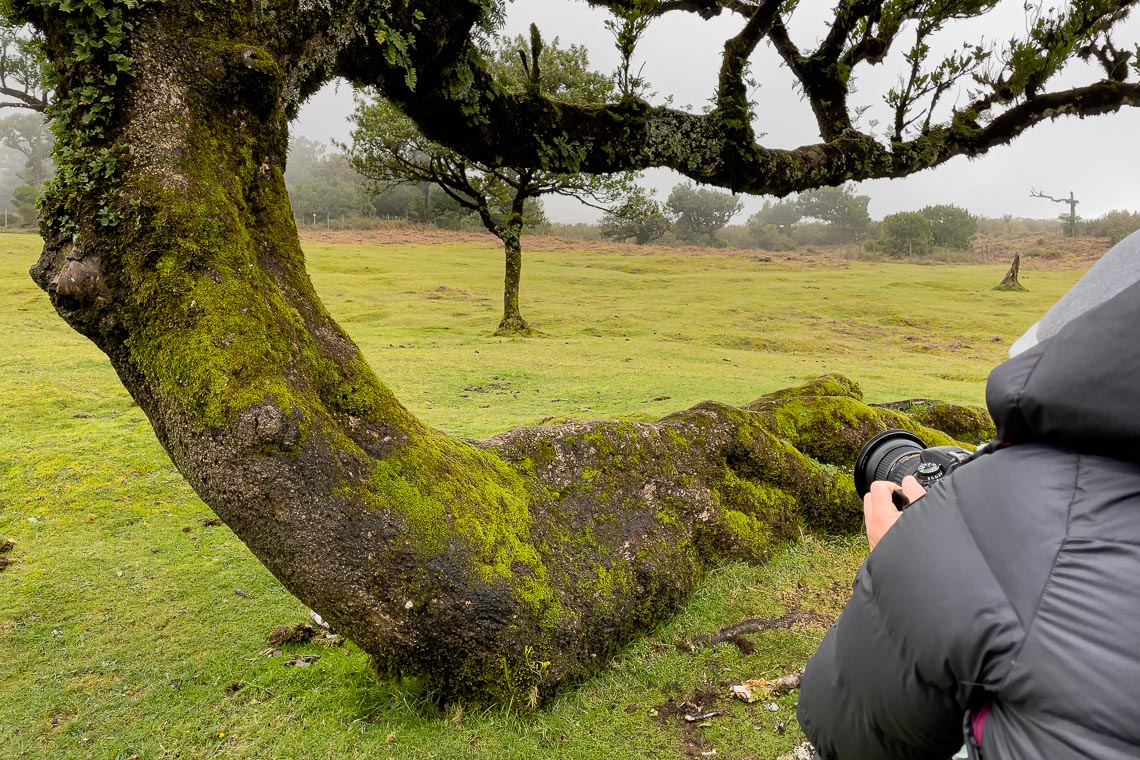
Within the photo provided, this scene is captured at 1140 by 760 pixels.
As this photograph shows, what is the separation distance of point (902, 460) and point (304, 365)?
264cm

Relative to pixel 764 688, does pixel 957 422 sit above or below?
above

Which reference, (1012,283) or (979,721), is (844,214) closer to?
(1012,283)

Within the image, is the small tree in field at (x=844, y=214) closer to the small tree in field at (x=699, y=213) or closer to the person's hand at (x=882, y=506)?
the small tree in field at (x=699, y=213)

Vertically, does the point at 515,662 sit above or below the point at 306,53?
below

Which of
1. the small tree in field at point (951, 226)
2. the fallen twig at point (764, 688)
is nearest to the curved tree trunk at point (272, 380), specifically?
the fallen twig at point (764, 688)

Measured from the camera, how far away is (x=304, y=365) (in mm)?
3150

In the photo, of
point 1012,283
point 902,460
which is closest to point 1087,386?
point 902,460

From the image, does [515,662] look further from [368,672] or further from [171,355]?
[171,355]

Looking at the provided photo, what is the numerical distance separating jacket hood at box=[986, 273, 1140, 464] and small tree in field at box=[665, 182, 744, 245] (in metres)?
77.5

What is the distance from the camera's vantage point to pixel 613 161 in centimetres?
490

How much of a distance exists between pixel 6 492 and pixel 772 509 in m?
7.12

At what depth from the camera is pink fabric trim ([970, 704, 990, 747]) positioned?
1.16 metres

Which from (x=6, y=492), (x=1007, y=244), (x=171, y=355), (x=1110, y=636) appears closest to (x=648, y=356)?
(x=6, y=492)

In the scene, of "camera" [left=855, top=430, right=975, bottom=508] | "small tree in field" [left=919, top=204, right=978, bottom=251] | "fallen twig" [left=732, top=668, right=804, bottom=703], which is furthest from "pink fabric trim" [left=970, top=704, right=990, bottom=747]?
"small tree in field" [left=919, top=204, right=978, bottom=251]
